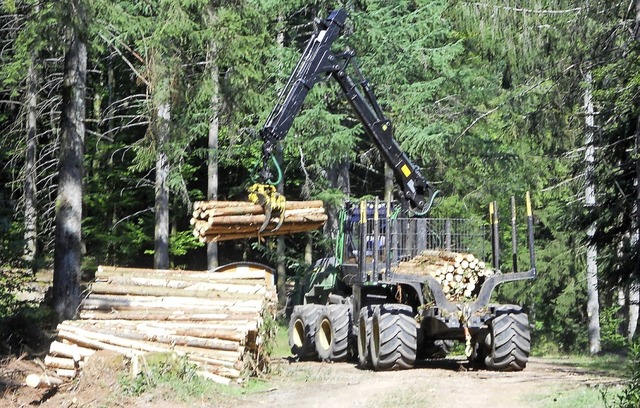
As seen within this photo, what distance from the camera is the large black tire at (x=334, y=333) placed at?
54.3 ft

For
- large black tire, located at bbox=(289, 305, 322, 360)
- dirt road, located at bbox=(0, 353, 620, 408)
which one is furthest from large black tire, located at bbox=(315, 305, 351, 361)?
dirt road, located at bbox=(0, 353, 620, 408)

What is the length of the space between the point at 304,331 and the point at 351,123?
10.3 meters

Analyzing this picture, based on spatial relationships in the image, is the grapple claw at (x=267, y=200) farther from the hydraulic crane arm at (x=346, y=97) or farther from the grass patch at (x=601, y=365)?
the grass patch at (x=601, y=365)

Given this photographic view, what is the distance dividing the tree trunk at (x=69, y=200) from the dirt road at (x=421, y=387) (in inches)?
157

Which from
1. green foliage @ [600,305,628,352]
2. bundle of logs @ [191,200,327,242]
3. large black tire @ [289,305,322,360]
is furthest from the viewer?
green foliage @ [600,305,628,352]

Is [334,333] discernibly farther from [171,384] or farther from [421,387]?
[171,384]

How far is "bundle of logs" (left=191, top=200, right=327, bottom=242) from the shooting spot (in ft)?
47.4

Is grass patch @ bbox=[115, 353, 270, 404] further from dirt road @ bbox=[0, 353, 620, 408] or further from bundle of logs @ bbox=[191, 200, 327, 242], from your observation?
bundle of logs @ bbox=[191, 200, 327, 242]

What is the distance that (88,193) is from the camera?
1276 inches

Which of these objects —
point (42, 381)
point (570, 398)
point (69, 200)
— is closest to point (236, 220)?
point (69, 200)

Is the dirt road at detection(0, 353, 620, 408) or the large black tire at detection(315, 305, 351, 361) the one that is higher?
the large black tire at detection(315, 305, 351, 361)

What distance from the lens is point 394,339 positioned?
14570 millimetres

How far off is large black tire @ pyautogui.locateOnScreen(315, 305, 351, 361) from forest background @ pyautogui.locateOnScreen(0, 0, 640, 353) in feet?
14.3

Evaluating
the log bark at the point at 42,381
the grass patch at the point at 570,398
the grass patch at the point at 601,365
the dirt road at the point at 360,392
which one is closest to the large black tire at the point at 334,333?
the dirt road at the point at 360,392
